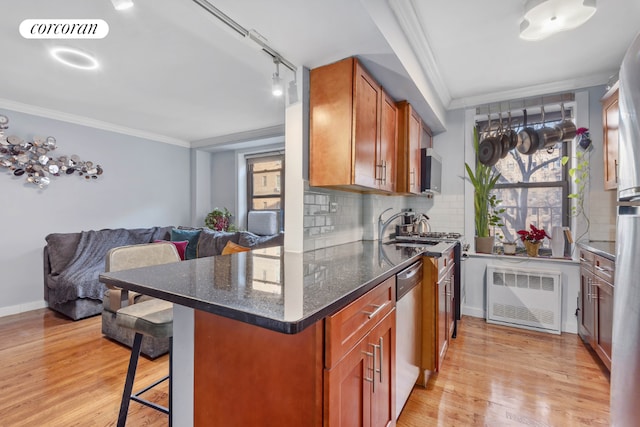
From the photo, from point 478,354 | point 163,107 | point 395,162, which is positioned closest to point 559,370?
point 478,354

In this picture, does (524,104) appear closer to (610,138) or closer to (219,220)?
(610,138)

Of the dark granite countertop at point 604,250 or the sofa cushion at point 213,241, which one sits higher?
the dark granite countertop at point 604,250

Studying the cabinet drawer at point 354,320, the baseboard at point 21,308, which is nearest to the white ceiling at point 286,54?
the cabinet drawer at point 354,320

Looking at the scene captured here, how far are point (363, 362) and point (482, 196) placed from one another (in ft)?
8.78

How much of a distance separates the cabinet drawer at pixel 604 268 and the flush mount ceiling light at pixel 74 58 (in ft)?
13.2

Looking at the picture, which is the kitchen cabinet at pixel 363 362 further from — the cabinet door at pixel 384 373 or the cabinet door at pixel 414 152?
the cabinet door at pixel 414 152

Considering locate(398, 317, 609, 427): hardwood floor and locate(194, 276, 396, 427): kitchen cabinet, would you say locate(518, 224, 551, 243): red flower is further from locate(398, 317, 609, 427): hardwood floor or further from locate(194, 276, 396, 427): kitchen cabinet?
locate(194, 276, 396, 427): kitchen cabinet

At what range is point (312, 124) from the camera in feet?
6.55

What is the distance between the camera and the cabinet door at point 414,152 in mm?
2592

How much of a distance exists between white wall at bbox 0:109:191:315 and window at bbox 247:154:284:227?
117 centimetres

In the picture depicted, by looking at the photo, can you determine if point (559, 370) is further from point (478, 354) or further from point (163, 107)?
point (163, 107)

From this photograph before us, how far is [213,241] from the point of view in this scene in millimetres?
3920

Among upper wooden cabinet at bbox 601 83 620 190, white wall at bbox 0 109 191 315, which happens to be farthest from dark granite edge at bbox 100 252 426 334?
white wall at bbox 0 109 191 315

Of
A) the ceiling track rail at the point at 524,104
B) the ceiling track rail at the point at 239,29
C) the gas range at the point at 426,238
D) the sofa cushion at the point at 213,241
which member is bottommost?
the sofa cushion at the point at 213,241
